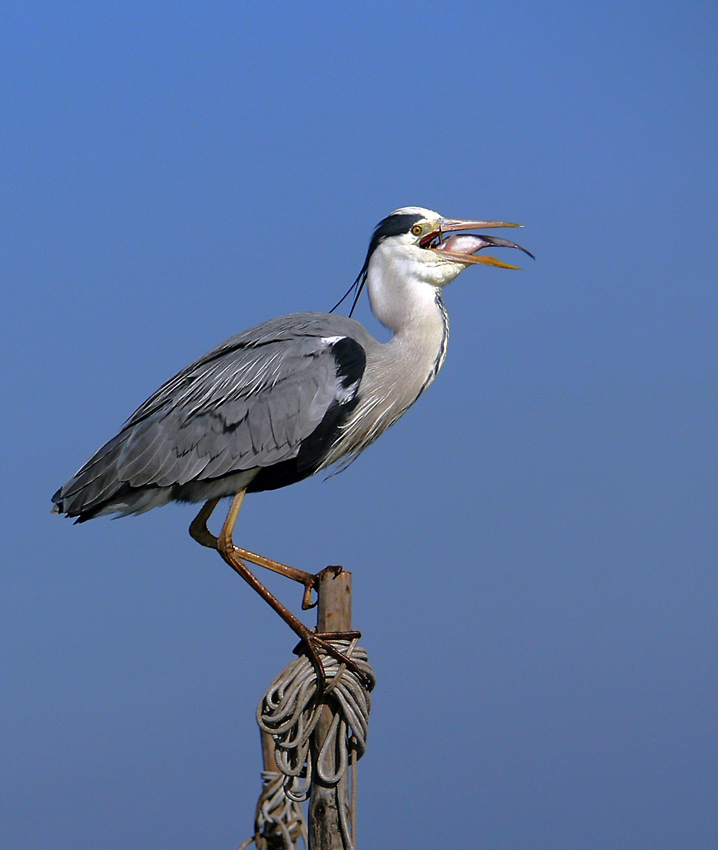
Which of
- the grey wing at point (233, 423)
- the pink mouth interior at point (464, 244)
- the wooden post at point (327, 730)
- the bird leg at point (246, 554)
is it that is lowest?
the wooden post at point (327, 730)

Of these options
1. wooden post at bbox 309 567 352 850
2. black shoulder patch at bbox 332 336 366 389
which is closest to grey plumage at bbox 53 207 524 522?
black shoulder patch at bbox 332 336 366 389

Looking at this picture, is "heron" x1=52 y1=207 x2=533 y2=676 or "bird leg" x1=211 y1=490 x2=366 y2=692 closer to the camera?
"bird leg" x1=211 y1=490 x2=366 y2=692

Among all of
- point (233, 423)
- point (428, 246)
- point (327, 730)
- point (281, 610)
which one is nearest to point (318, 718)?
point (327, 730)

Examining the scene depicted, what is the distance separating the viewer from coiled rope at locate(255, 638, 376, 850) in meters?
4.00

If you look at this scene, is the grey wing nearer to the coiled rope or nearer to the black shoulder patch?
the black shoulder patch

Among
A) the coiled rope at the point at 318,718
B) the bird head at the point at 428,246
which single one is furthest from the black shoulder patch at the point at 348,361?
the coiled rope at the point at 318,718

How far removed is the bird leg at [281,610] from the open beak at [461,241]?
1.50 m

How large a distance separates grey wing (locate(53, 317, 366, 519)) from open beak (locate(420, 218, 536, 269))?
675mm

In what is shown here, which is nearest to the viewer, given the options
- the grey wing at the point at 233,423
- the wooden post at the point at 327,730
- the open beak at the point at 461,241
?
the wooden post at the point at 327,730

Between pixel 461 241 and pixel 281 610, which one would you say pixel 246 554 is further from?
pixel 461 241

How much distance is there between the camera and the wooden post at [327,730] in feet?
13.1

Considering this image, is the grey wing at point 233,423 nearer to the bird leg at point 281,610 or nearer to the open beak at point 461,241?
the bird leg at point 281,610

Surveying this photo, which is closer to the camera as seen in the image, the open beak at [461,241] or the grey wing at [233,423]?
the grey wing at [233,423]

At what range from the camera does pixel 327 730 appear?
161 inches
